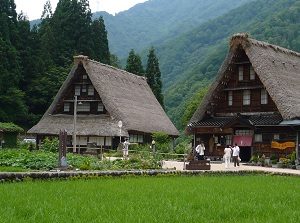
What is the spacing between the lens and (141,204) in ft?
27.1

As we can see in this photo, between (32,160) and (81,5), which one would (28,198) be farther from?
(81,5)

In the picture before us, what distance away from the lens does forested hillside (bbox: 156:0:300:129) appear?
59125 mm

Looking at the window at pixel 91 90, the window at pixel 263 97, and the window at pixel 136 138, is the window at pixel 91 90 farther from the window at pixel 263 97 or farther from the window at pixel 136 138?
the window at pixel 263 97

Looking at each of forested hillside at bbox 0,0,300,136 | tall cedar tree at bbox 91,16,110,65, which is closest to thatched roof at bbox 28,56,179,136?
forested hillside at bbox 0,0,300,136

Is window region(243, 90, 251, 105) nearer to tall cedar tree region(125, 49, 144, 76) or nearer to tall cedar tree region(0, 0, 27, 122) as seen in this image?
tall cedar tree region(0, 0, 27, 122)

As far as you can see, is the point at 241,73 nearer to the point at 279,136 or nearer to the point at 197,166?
the point at 279,136

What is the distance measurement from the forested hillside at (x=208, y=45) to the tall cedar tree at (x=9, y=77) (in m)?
18.7

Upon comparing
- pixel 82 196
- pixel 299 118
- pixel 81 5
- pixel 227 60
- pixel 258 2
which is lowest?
pixel 82 196

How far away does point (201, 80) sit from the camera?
6375cm

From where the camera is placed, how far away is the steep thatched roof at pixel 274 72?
86.4 feet

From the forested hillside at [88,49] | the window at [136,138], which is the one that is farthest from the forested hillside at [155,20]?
the window at [136,138]

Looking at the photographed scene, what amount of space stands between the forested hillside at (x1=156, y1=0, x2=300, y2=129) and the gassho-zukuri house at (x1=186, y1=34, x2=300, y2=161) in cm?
1871

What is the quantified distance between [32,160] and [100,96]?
61.2 ft

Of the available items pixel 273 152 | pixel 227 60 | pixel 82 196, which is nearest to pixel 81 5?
pixel 227 60
